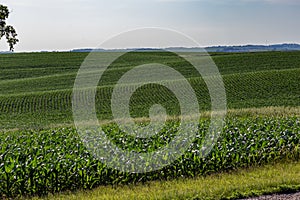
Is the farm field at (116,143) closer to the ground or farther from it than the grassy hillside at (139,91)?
closer to the ground

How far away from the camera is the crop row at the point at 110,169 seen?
989cm

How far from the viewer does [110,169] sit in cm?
1031

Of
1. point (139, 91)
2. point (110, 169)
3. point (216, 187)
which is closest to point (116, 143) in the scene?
point (110, 169)

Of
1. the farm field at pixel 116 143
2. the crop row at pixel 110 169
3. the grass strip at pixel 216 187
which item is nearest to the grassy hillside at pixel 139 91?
the farm field at pixel 116 143

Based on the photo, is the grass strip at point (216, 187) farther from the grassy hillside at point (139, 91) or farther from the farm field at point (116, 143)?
the grassy hillside at point (139, 91)

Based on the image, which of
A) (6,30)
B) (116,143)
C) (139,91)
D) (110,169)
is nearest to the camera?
(110,169)

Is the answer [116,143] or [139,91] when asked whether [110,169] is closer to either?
[116,143]

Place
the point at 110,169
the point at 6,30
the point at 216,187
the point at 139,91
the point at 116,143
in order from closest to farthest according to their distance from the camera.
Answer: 1. the point at 216,187
2. the point at 110,169
3. the point at 116,143
4. the point at 6,30
5. the point at 139,91

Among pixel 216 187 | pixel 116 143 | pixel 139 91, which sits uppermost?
pixel 139 91

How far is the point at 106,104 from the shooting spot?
3294 centimetres

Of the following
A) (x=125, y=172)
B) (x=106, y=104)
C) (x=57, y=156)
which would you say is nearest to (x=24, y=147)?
(x=57, y=156)

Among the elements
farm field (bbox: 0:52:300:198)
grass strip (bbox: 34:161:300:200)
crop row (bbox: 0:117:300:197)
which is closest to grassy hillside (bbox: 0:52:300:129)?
farm field (bbox: 0:52:300:198)

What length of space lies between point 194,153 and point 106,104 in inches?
873

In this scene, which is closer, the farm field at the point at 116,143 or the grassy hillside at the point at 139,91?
the farm field at the point at 116,143
